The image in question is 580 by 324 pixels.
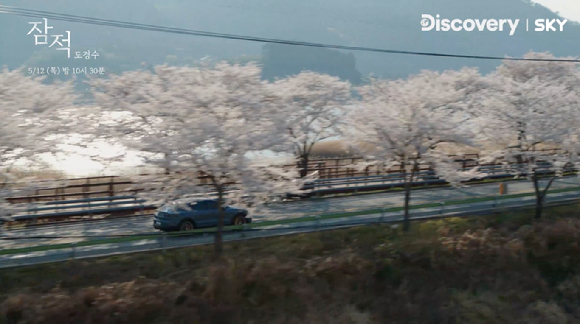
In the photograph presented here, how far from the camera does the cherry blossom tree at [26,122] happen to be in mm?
13422

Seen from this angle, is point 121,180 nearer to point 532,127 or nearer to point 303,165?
point 303,165

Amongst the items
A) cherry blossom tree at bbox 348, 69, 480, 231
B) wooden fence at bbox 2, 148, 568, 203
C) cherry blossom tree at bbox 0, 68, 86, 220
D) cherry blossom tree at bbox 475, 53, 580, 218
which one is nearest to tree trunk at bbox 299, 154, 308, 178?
wooden fence at bbox 2, 148, 568, 203

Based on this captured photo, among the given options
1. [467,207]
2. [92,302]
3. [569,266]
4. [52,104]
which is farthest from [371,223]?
[52,104]

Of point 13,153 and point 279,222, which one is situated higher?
point 13,153

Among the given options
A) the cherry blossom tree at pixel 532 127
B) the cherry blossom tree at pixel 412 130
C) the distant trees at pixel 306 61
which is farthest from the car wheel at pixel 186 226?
the distant trees at pixel 306 61

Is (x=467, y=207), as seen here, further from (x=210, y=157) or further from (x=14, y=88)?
(x=14, y=88)

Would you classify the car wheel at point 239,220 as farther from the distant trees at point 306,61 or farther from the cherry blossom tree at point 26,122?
the distant trees at point 306,61

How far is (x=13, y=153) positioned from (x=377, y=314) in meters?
11.3

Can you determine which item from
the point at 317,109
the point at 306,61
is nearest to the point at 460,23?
the point at 306,61

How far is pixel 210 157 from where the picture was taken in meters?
14.6

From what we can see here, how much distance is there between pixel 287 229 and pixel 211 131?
A: 17.3 ft

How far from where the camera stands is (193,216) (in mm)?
18094

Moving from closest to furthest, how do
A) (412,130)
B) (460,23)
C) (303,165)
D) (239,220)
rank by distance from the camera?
(412,130) → (239,220) → (303,165) → (460,23)

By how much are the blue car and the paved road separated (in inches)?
36.3
